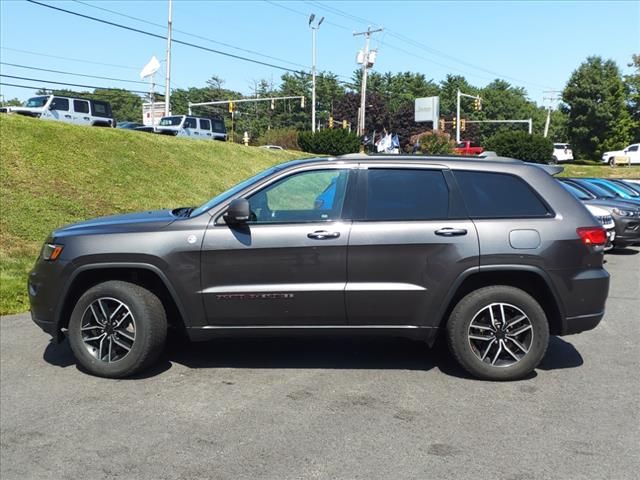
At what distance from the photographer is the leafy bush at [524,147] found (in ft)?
120

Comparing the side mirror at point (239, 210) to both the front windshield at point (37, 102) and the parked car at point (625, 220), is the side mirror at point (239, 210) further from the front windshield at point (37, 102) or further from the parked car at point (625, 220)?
the front windshield at point (37, 102)

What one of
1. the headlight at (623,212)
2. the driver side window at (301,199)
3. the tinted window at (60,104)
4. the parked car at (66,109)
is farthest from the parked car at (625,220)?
the tinted window at (60,104)

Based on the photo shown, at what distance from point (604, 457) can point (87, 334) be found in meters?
3.90

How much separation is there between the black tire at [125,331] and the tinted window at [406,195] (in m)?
1.90

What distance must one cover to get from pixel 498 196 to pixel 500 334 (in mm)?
1110

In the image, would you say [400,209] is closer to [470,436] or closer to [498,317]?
[498,317]

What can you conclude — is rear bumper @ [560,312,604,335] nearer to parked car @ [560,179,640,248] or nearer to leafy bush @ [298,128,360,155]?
parked car @ [560,179,640,248]

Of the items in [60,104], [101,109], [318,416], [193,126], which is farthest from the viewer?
[193,126]

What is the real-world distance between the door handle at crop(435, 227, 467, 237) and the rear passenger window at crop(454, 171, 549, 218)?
0.18 meters

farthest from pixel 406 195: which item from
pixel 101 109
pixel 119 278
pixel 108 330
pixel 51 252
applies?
pixel 101 109

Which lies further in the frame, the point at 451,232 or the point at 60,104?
the point at 60,104

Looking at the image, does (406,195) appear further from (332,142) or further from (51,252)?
(332,142)

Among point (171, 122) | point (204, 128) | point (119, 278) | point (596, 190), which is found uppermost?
point (171, 122)

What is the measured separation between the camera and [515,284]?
16.7 feet
